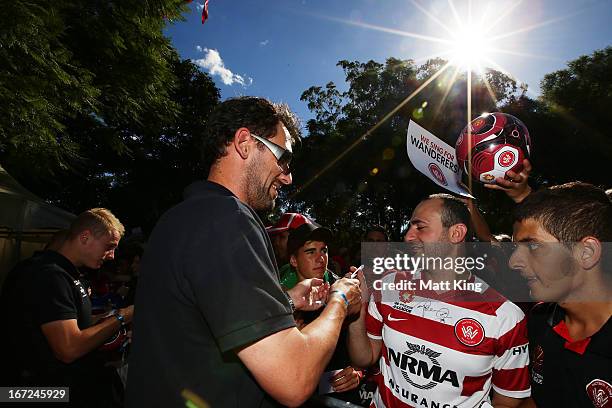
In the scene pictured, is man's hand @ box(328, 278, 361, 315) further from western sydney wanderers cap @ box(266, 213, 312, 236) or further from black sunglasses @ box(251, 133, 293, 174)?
western sydney wanderers cap @ box(266, 213, 312, 236)

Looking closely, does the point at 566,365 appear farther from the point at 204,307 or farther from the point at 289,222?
the point at 289,222

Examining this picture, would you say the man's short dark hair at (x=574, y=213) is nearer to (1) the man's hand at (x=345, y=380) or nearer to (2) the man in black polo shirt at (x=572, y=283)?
(2) the man in black polo shirt at (x=572, y=283)

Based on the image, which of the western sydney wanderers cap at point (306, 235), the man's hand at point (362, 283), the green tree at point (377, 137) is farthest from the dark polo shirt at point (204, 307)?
the green tree at point (377, 137)

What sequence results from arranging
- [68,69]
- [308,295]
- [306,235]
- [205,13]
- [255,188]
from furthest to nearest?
[205,13], [68,69], [306,235], [308,295], [255,188]

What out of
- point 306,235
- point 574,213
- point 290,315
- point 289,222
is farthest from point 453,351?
point 289,222

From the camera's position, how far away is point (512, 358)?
241 cm

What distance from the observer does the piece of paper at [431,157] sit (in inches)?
121

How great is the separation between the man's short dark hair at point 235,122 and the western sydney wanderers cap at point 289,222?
276 cm

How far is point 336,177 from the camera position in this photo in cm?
2531

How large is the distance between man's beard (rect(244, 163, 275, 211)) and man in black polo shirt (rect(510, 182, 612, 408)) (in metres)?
1.50

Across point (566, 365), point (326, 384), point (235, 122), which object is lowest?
point (326, 384)

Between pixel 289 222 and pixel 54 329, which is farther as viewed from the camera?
pixel 289 222
